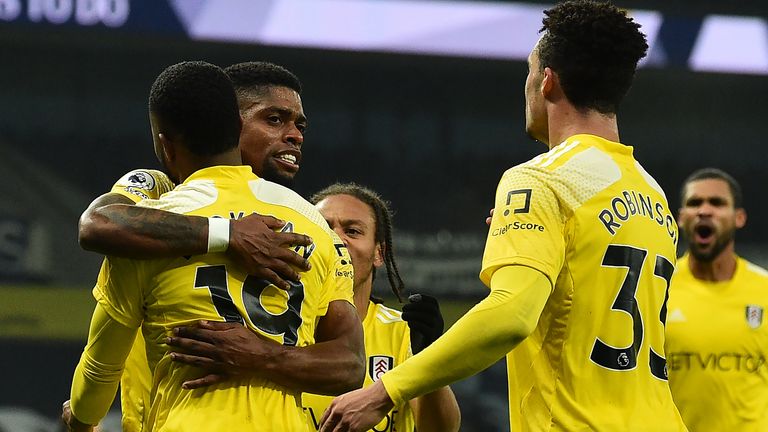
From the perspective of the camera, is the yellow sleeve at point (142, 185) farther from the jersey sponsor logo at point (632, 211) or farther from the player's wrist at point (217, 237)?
the jersey sponsor logo at point (632, 211)

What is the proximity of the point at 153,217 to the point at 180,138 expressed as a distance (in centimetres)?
27

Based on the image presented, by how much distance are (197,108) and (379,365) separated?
162cm

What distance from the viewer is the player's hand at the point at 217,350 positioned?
2889 mm

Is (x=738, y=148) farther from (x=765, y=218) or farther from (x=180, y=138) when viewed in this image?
(x=180, y=138)

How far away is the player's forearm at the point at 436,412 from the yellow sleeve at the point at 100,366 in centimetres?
142

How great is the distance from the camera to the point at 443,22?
13.6 m

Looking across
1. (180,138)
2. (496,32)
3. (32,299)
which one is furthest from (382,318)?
(496,32)

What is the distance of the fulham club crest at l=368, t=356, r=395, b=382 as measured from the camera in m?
4.33

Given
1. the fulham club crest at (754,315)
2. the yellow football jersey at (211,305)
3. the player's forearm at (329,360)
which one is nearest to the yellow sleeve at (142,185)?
the yellow football jersey at (211,305)

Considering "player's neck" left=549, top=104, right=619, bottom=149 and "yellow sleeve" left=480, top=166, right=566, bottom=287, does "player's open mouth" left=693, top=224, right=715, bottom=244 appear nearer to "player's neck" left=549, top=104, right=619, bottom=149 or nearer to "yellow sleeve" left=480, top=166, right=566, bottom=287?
"player's neck" left=549, top=104, right=619, bottom=149

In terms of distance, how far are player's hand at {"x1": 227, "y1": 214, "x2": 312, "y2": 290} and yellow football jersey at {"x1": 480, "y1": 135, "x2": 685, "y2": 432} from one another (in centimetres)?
53

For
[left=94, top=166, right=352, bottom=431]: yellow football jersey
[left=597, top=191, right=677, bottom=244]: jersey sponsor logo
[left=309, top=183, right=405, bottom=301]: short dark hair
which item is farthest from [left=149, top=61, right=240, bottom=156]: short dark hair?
[left=309, top=183, right=405, bottom=301]: short dark hair

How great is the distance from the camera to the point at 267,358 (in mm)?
2928

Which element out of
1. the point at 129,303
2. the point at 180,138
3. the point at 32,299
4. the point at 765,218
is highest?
the point at 180,138
